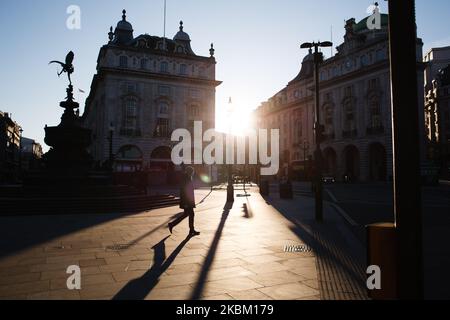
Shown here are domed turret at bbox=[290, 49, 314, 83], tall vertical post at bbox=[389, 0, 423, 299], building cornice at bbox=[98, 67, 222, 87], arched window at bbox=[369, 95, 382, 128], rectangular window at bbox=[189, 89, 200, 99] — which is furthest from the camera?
domed turret at bbox=[290, 49, 314, 83]

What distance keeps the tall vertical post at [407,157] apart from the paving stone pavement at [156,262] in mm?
1927

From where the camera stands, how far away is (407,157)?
2588 mm

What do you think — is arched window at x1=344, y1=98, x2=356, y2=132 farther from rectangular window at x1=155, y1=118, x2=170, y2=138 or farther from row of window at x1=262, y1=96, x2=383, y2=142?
rectangular window at x1=155, y1=118, x2=170, y2=138

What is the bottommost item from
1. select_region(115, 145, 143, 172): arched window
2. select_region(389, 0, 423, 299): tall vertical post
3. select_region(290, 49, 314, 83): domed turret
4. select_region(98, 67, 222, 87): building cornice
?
select_region(389, 0, 423, 299): tall vertical post

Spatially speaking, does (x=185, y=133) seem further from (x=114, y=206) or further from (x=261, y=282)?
(x=261, y=282)

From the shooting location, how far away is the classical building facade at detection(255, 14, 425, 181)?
4588cm

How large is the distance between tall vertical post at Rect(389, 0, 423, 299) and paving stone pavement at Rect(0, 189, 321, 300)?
75.9 inches

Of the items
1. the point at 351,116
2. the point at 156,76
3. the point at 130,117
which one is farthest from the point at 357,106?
the point at 130,117

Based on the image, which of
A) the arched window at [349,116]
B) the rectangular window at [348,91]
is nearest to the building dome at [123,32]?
the rectangular window at [348,91]

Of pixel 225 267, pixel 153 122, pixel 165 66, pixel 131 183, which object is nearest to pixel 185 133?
pixel 153 122

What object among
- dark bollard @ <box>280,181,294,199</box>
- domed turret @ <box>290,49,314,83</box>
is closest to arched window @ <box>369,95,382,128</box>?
domed turret @ <box>290,49,314,83</box>

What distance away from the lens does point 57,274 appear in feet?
17.2

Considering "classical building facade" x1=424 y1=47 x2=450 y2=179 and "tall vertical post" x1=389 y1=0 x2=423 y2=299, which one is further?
"classical building facade" x1=424 y1=47 x2=450 y2=179
